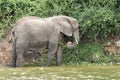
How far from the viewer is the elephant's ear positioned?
17141 millimetres

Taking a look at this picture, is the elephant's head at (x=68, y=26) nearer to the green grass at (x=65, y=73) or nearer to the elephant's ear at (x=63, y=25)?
the elephant's ear at (x=63, y=25)

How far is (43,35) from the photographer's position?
1661 centimetres

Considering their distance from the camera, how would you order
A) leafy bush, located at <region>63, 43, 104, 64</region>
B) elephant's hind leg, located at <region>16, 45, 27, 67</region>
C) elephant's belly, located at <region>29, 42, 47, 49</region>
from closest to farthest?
elephant's hind leg, located at <region>16, 45, 27, 67</region> < elephant's belly, located at <region>29, 42, 47, 49</region> < leafy bush, located at <region>63, 43, 104, 64</region>

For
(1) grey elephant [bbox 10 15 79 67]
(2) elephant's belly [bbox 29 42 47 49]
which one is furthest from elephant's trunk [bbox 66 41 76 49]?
(2) elephant's belly [bbox 29 42 47 49]

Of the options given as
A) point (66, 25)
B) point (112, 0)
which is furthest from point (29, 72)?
point (112, 0)

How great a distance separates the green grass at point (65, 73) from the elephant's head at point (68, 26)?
1.47 m

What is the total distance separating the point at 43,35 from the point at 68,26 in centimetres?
124

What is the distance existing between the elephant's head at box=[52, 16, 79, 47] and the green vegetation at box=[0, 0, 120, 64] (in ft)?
1.16

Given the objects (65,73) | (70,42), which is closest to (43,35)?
(70,42)

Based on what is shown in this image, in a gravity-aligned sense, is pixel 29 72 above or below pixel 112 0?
below

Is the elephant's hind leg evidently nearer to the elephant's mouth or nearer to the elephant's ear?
the elephant's ear

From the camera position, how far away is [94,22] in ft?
57.5

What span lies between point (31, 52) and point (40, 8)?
170 centimetres

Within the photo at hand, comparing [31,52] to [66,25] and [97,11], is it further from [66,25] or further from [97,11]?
[97,11]
